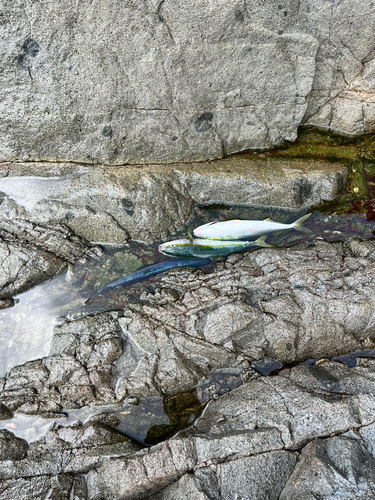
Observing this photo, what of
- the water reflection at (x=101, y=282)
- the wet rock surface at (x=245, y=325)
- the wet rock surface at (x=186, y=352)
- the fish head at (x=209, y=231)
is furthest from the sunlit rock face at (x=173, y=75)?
the wet rock surface at (x=245, y=325)

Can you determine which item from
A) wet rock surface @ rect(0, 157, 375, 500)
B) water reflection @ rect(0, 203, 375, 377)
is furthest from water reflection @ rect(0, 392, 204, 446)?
water reflection @ rect(0, 203, 375, 377)

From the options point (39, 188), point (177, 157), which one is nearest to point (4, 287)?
point (39, 188)

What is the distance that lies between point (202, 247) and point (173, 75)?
82.4 inches

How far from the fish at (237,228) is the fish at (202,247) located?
95 millimetres

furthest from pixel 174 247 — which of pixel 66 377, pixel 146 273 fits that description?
pixel 66 377

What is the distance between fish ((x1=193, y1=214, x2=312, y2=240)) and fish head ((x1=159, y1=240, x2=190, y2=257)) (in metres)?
0.30

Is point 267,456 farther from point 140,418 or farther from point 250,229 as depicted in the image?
point 250,229

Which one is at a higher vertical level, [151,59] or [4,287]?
[151,59]

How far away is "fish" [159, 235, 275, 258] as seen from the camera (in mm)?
4539

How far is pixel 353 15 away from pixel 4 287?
17.1ft

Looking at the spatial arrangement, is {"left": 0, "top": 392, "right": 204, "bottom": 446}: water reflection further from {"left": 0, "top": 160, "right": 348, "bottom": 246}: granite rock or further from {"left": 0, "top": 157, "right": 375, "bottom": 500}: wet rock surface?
{"left": 0, "top": 160, "right": 348, "bottom": 246}: granite rock

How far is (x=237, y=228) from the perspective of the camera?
183 inches

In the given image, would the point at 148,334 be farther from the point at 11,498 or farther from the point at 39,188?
the point at 39,188

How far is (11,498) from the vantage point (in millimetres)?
3268
